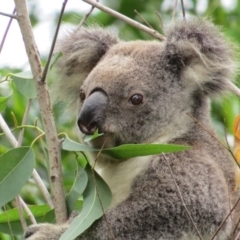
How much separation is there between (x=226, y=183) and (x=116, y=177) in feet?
1.69

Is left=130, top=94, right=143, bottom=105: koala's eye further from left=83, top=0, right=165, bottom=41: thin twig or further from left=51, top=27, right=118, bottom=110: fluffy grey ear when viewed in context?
left=51, top=27, right=118, bottom=110: fluffy grey ear

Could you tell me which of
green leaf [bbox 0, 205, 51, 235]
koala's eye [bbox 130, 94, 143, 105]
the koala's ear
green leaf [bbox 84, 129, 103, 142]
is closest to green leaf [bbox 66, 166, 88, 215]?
green leaf [bbox 84, 129, 103, 142]

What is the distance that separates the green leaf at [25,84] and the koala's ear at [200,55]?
0.66 metres

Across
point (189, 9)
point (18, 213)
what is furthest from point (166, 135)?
point (189, 9)

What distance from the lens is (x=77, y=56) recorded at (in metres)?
3.70

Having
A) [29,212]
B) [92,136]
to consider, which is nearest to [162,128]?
[92,136]

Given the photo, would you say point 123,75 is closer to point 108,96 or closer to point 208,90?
point 108,96

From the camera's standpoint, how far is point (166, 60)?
3439 mm

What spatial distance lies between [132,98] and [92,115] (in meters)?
0.26

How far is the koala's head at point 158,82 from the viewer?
3197mm

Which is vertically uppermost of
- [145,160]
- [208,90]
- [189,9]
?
[208,90]

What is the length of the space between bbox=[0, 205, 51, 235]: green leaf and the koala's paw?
219 millimetres

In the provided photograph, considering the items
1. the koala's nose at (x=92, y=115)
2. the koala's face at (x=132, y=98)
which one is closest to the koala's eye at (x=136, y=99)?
the koala's face at (x=132, y=98)

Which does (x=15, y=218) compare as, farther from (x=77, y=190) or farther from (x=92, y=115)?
(x=92, y=115)
